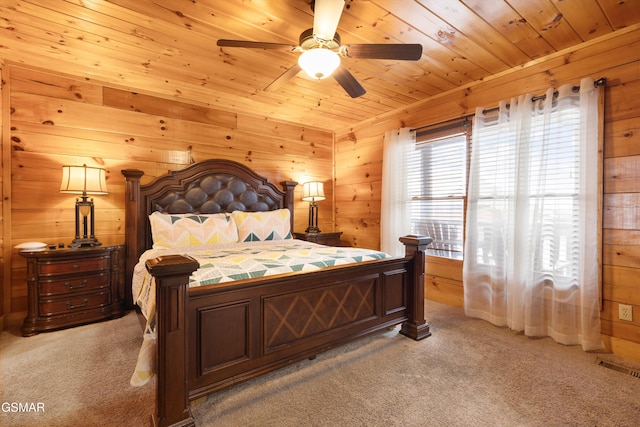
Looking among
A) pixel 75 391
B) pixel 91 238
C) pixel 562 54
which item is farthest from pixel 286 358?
pixel 562 54

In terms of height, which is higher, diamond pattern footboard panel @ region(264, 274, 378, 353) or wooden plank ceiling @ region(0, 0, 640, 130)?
wooden plank ceiling @ region(0, 0, 640, 130)

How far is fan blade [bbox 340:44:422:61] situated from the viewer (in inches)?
70.0

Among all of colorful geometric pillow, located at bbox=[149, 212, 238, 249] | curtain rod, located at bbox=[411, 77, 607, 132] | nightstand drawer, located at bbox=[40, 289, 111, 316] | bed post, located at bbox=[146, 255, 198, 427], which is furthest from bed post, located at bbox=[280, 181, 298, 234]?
bed post, located at bbox=[146, 255, 198, 427]

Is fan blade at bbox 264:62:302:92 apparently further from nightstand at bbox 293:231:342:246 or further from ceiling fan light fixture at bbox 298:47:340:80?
nightstand at bbox 293:231:342:246

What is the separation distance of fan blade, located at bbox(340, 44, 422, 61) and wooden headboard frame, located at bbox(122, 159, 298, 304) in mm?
2331

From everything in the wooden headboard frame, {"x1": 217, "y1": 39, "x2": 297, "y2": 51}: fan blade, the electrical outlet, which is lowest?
the electrical outlet

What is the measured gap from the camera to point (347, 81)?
2.24 meters

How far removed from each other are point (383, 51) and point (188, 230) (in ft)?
7.83

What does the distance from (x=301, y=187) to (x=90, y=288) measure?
2.81 meters

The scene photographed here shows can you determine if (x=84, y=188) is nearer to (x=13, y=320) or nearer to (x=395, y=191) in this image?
(x=13, y=320)

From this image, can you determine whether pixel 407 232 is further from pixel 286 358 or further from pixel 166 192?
pixel 166 192

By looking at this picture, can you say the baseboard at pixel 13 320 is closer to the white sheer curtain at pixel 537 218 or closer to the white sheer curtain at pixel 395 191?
the white sheer curtain at pixel 395 191

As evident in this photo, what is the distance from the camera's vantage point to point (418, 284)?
252cm

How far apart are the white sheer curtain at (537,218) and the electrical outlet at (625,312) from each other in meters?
0.15
